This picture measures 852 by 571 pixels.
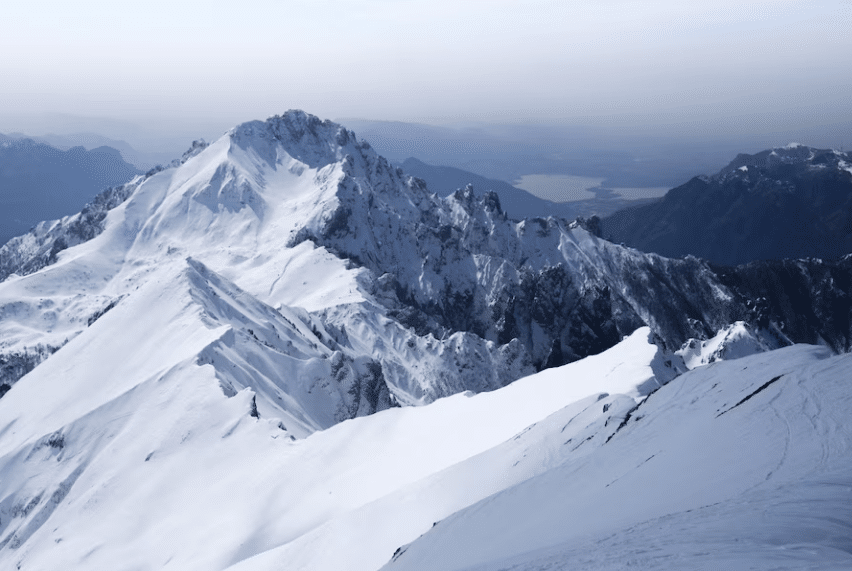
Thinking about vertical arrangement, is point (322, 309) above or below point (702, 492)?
below

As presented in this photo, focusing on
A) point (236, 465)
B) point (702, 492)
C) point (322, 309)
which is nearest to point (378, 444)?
point (236, 465)

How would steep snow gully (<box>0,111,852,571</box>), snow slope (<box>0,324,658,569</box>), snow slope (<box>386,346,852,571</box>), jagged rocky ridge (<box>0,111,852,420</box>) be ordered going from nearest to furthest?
snow slope (<box>386,346,852,571</box>), steep snow gully (<box>0,111,852,571</box>), snow slope (<box>0,324,658,569</box>), jagged rocky ridge (<box>0,111,852,420</box>)

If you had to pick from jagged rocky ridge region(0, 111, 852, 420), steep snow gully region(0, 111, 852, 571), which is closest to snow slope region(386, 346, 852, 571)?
steep snow gully region(0, 111, 852, 571)

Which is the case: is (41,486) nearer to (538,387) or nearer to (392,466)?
(392,466)

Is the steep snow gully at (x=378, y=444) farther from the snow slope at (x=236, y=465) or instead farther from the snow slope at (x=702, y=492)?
the snow slope at (x=236, y=465)

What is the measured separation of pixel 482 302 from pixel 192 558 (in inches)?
6209

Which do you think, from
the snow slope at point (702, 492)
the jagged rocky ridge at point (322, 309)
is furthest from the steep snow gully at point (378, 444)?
the jagged rocky ridge at point (322, 309)

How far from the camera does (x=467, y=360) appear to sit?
131m

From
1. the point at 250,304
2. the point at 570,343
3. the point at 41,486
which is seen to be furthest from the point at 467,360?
the point at 41,486

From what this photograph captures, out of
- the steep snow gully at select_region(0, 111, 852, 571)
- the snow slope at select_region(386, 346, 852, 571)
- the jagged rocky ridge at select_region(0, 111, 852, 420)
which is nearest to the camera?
the snow slope at select_region(386, 346, 852, 571)

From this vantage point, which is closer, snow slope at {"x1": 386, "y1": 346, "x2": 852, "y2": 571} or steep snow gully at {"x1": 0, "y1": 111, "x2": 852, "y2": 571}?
snow slope at {"x1": 386, "y1": 346, "x2": 852, "y2": 571}

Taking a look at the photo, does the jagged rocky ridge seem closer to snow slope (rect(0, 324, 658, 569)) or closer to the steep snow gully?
the steep snow gully

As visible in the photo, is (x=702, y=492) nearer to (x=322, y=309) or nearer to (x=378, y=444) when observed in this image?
(x=378, y=444)

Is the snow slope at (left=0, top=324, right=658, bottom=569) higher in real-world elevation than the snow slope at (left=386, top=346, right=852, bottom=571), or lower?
lower
